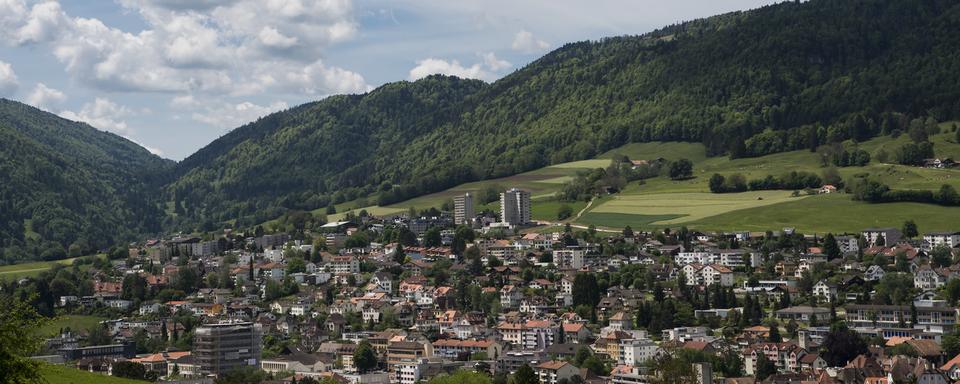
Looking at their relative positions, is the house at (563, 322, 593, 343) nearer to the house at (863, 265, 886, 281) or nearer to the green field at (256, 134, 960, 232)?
the house at (863, 265, 886, 281)

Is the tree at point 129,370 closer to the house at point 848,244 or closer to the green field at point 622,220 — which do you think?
the house at point 848,244

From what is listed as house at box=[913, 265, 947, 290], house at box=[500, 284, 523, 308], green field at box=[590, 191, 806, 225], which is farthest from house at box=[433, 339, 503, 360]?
green field at box=[590, 191, 806, 225]

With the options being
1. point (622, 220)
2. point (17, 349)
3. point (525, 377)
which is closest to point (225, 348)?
point (525, 377)

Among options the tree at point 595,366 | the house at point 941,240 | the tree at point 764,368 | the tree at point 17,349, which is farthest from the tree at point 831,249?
the tree at point 17,349

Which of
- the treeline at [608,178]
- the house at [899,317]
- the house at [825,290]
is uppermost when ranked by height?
the treeline at [608,178]

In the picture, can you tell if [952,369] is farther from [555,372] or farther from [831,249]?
[831,249]
